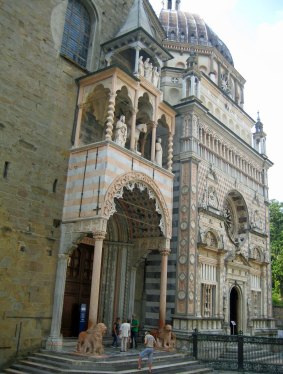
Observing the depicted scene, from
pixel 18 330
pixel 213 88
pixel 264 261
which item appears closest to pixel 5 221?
pixel 18 330

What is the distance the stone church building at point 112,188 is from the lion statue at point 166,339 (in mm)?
1067

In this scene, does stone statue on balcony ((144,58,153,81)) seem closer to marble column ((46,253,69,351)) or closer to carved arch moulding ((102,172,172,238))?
carved arch moulding ((102,172,172,238))

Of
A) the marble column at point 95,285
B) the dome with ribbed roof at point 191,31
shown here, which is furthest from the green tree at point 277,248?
the marble column at point 95,285

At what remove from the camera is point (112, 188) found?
13.6m

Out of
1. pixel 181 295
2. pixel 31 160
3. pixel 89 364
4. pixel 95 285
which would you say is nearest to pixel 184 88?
pixel 31 160

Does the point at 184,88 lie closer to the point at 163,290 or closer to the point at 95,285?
the point at 163,290

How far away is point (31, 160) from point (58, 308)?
5164mm

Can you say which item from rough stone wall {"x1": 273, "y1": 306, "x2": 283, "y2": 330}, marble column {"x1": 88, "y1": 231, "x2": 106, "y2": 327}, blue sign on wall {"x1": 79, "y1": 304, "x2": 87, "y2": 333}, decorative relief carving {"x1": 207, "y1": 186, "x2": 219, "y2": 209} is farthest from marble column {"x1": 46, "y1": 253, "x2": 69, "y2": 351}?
rough stone wall {"x1": 273, "y1": 306, "x2": 283, "y2": 330}

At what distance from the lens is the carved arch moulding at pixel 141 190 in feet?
43.9

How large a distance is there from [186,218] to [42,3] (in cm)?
1074

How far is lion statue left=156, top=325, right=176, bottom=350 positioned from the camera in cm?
1468

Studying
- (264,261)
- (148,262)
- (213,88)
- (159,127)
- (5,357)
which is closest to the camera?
(5,357)

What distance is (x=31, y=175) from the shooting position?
13.4 m

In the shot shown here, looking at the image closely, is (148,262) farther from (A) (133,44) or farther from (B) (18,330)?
(A) (133,44)
